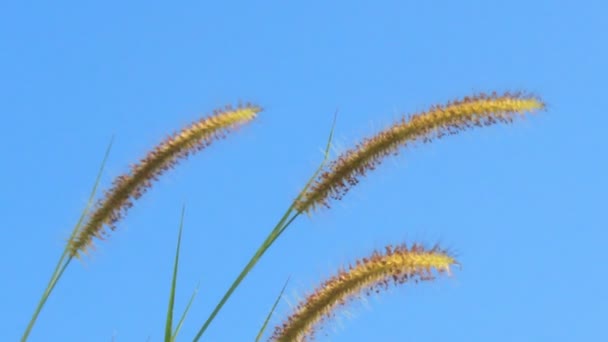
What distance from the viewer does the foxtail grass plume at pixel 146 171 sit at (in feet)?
17.1

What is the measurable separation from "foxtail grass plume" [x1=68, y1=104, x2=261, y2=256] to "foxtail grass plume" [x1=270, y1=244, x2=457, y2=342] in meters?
0.99

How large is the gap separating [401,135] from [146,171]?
3.78ft

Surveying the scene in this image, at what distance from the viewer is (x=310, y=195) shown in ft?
16.3

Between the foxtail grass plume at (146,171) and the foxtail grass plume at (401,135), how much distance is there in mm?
590

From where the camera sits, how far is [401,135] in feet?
16.5

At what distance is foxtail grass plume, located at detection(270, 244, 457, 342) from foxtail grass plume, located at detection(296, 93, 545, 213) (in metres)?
0.42

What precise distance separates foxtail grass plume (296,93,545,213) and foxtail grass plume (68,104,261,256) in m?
0.59

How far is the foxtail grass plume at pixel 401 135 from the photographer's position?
16.3 feet

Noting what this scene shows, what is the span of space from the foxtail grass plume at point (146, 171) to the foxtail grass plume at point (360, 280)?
0.99 m

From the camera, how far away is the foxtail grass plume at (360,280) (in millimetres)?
4484

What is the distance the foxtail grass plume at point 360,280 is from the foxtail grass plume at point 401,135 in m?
0.42

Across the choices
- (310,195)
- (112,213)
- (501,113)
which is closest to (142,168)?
(112,213)

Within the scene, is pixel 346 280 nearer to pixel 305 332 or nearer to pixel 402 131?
pixel 305 332

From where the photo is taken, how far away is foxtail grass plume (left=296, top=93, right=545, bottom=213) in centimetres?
496
